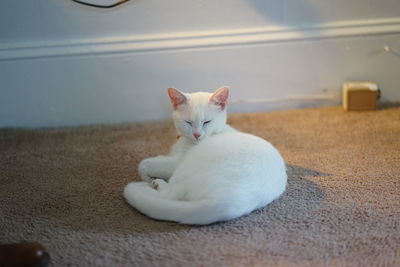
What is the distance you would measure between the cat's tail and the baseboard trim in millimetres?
931

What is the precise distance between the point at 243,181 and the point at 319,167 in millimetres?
498

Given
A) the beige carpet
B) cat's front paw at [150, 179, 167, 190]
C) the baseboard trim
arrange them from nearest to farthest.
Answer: the beige carpet < cat's front paw at [150, 179, 167, 190] < the baseboard trim

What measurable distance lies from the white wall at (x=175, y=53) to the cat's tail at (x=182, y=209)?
35.1 inches

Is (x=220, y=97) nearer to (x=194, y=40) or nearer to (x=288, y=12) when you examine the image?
(x=194, y=40)

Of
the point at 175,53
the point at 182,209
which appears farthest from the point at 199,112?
the point at 175,53

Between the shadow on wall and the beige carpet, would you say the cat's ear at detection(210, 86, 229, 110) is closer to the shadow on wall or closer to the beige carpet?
the beige carpet

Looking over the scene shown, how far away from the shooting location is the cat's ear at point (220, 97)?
1.46 metres

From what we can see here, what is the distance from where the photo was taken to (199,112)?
56.4 inches

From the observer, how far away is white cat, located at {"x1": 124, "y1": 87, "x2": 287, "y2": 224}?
1.18 meters

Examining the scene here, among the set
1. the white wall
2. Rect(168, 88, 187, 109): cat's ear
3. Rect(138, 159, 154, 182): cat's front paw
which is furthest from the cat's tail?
the white wall

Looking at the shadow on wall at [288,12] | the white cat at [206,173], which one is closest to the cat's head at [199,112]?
the white cat at [206,173]

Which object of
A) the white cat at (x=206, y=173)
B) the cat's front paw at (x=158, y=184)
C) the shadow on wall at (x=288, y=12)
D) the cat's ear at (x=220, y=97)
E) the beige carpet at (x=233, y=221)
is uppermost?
the shadow on wall at (x=288, y=12)

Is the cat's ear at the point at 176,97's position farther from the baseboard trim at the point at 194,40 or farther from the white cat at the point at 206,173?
the baseboard trim at the point at 194,40

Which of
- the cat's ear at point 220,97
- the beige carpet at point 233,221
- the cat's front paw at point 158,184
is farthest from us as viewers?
the cat's ear at point 220,97
